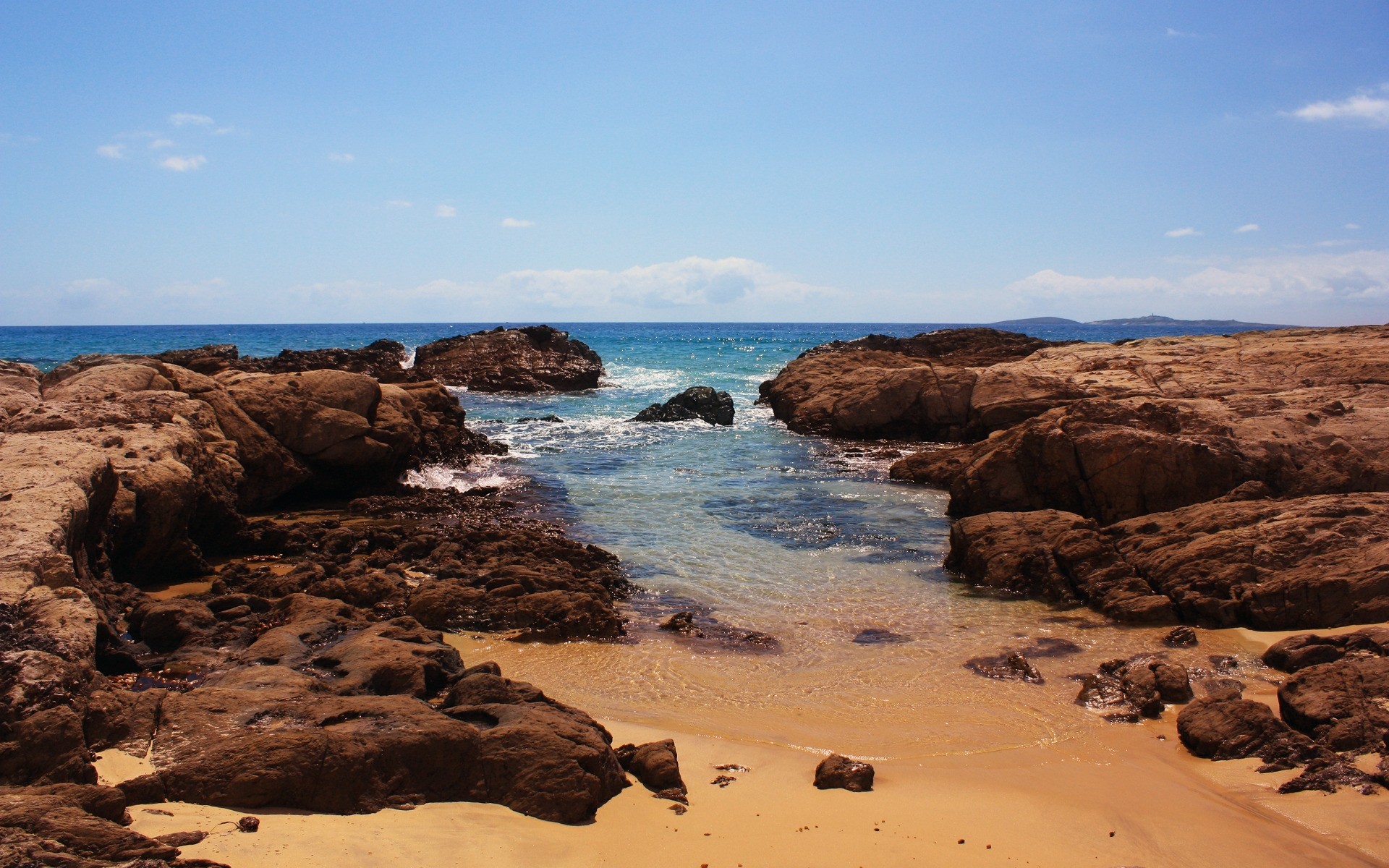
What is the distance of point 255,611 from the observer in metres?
8.59

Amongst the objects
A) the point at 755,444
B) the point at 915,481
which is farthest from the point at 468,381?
the point at 915,481

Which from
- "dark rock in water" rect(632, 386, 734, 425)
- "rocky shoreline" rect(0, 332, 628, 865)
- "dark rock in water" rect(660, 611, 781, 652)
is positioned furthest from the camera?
"dark rock in water" rect(632, 386, 734, 425)

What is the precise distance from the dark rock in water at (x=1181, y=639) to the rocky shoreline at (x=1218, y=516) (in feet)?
1.69

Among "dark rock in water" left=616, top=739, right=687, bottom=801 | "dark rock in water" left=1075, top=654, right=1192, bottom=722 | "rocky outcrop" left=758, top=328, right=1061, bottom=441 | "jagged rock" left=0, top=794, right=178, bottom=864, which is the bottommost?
"dark rock in water" left=1075, top=654, right=1192, bottom=722

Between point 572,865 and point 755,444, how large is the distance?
787 inches

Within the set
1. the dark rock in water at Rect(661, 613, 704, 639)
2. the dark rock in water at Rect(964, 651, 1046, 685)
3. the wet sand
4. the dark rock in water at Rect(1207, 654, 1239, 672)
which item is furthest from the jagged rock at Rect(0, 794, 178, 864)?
the dark rock in water at Rect(1207, 654, 1239, 672)

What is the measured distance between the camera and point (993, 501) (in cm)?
1405

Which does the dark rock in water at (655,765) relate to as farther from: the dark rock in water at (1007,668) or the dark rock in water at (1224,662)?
the dark rock in water at (1224,662)

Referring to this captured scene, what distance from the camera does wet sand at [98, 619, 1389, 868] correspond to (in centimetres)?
440

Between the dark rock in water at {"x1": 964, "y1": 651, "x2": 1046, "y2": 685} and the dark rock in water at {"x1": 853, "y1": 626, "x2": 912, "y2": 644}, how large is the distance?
844 mm

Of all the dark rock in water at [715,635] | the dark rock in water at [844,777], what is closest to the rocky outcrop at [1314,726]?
the dark rock in water at [844,777]

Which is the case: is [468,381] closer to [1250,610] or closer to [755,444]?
[755,444]

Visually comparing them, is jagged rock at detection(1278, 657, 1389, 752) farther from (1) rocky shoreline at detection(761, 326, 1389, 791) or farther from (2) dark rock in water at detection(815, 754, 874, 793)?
(2) dark rock in water at detection(815, 754, 874, 793)

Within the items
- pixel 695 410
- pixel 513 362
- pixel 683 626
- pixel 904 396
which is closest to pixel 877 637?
pixel 683 626
